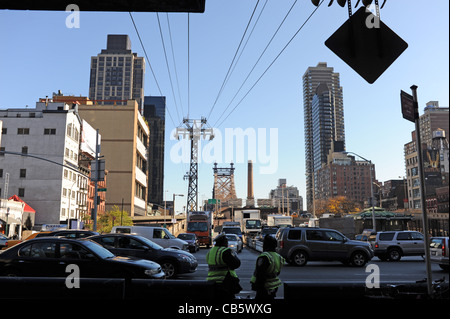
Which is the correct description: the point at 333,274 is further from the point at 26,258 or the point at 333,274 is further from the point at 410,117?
the point at 410,117

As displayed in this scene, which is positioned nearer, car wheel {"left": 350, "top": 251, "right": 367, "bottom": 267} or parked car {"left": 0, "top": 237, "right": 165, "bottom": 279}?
parked car {"left": 0, "top": 237, "right": 165, "bottom": 279}

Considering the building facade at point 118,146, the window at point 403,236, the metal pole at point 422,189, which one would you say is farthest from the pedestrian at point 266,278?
the building facade at point 118,146

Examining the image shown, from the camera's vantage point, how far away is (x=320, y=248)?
18.7 m

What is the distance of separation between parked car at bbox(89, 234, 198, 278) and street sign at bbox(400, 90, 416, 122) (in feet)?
36.5

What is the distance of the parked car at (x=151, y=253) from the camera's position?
1417 cm

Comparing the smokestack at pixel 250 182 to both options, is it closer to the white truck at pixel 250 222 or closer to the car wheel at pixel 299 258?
the white truck at pixel 250 222

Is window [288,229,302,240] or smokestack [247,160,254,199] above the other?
smokestack [247,160,254,199]

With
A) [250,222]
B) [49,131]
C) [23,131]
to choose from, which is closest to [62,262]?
[250,222]

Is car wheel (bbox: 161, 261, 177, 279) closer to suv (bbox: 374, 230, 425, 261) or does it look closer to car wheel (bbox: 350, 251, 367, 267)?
car wheel (bbox: 350, 251, 367, 267)

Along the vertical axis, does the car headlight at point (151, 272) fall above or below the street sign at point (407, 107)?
below

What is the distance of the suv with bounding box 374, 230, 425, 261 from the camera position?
22.3m

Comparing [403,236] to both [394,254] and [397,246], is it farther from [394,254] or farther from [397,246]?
[394,254]

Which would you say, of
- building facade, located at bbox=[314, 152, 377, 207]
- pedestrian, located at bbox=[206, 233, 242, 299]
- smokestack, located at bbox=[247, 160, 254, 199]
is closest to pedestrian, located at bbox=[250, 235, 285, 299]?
pedestrian, located at bbox=[206, 233, 242, 299]

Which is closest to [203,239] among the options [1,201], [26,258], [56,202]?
[26,258]
